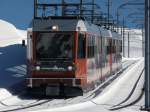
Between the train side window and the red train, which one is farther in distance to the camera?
the train side window

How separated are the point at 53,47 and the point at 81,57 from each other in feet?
4.00

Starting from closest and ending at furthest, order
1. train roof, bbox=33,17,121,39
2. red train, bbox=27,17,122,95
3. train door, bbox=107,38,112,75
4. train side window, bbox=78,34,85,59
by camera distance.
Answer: red train, bbox=27,17,122,95 < train roof, bbox=33,17,121,39 < train side window, bbox=78,34,85,59 < train door, bbox=107,38,112,75

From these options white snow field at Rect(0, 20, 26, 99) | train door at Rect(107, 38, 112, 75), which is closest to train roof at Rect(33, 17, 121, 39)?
white snow field at Rect(0, 20, 26, 99)

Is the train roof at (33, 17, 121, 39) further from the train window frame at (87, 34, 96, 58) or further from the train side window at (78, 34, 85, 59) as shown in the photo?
the train window frame at (87, 34, 96, 58)

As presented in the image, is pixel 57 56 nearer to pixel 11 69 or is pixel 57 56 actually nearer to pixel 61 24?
pixel 61 24

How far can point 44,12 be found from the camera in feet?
96.9

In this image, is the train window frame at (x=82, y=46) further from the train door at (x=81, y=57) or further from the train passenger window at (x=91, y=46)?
the train passenger window at (x=91, y=46)

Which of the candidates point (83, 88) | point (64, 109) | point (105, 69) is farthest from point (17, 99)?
point (105, 69)

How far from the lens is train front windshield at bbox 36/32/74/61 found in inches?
1027

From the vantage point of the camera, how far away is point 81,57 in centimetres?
2656

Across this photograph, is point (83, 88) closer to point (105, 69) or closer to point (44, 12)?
point (44, 12)

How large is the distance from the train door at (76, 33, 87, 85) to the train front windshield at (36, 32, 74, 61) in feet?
1.26

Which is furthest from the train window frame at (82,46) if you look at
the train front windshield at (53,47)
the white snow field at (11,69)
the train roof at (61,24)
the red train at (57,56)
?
the white snow field at (11,69)

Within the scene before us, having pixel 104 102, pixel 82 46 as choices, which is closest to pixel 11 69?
pixel 82 46
